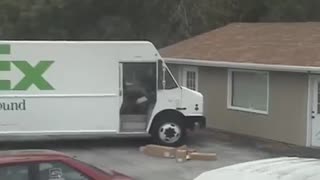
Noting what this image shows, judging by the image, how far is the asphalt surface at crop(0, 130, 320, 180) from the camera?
1504cm

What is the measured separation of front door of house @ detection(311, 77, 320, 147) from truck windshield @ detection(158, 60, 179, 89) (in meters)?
3.78

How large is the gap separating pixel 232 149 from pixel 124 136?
344cm

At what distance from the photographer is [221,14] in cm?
3391

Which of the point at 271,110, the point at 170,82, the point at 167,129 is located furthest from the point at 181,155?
the point at 271,110

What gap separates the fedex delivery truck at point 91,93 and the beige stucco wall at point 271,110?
2.66 meters

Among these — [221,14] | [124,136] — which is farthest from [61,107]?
[221,14]

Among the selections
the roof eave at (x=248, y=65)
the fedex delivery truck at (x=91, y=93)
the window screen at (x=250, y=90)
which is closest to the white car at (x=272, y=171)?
the fedex delivery truck at (x=91, y=93)

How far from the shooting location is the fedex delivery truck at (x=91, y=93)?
17266 millimetres

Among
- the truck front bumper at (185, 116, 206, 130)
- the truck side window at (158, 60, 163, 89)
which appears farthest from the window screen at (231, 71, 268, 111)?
the truck side window at (158, 60, 163, 89)

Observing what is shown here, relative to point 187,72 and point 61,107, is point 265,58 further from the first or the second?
point 61,107

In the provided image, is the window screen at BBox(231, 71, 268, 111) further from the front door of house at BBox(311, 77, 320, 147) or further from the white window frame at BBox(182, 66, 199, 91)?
the front door of house at BBox(311, 77, 320, 147)

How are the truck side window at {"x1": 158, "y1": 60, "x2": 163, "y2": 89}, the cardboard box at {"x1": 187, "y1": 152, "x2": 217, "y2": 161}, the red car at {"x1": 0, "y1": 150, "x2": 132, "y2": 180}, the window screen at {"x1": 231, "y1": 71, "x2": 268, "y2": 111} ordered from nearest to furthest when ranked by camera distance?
1. the red car at {"x1": 0, "y1": 150, "x2": 132, "y2": 180}
2. the cardboard box at {"x1": 187, "y1": 152, "x2": 217, "y2": 161}
3. the truck side window at {"x1": 158, "y1": 60, "x2": 163, "y2": 89}
4. the window screen at {"x1": 231, "y1": 71, "x2": 268, "y2": 111}

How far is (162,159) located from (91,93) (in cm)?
267

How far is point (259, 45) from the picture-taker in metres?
22.5
